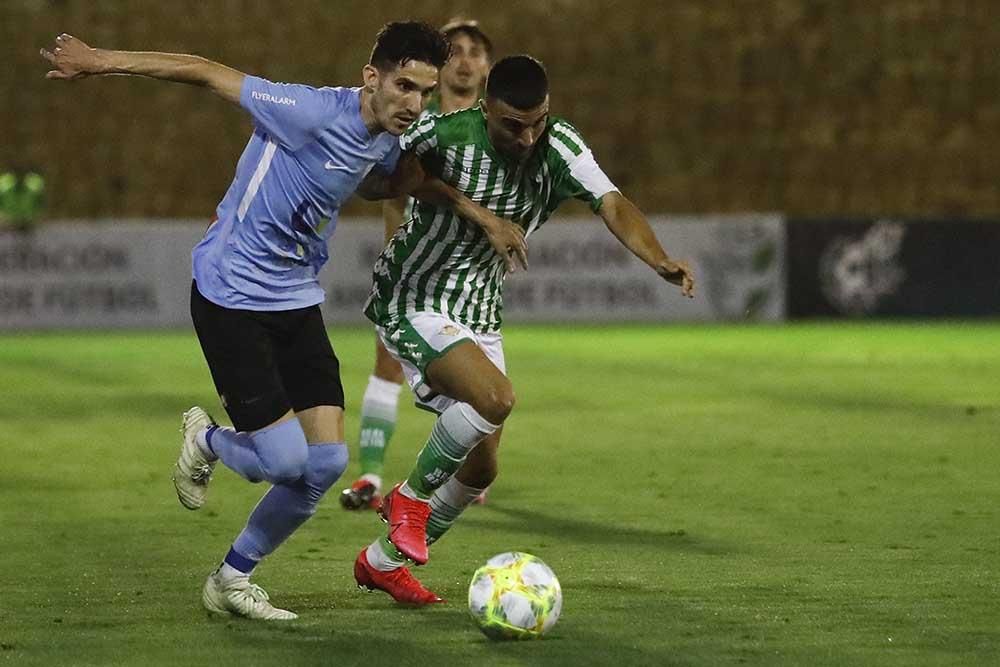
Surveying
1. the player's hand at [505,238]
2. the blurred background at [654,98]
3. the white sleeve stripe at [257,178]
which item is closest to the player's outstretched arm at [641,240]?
the player's hand at [505,238]

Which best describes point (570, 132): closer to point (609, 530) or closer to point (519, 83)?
point (519, 83)

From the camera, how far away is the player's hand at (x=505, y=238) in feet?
18.2

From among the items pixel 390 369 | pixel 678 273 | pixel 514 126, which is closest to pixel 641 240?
pixel 678 273

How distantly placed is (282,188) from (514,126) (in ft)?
2.50

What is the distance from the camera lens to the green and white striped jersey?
5.75 meters

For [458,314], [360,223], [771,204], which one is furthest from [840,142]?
[458,314]

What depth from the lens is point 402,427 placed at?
10.7 metres

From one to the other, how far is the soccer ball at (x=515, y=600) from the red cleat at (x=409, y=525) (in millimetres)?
516

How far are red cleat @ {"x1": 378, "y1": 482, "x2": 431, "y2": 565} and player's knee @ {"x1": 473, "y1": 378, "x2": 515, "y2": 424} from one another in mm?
360

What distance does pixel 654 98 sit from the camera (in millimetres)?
22938

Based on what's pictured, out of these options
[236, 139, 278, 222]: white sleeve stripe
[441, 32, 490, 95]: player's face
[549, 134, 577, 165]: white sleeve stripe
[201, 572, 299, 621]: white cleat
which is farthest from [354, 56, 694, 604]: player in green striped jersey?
[441, 32, 490, 95]: player's face

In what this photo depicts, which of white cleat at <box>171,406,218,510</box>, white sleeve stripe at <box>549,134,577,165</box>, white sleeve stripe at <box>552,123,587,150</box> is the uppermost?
white sleeve stripe at <box>552,123,587,150</box>

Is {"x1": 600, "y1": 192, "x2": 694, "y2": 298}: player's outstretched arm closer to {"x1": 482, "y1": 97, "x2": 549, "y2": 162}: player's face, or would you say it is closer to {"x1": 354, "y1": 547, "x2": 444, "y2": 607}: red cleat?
{"x1": 482, "y1": 97, "x2": 549, "y2": 162}: player's face

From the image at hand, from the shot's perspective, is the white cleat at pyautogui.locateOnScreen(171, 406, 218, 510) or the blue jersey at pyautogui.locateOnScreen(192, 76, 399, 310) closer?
the blue jersey at pyautogui.locateOnScreen(192, 76, 399, 310)
